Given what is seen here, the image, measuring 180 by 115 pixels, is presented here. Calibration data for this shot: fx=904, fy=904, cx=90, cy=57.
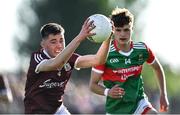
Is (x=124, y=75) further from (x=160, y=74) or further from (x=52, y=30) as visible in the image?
(x=52, y=30)

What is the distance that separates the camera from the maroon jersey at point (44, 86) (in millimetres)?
13258

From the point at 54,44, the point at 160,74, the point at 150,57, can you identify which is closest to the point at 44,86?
the point at 54,44

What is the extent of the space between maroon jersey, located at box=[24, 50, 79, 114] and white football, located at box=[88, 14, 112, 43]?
114cm

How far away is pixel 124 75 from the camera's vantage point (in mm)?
14133

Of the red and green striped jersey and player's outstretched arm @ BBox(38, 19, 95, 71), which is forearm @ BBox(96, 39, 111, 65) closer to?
player's outstretched arm @ BBox(38, 19, 95, 71)

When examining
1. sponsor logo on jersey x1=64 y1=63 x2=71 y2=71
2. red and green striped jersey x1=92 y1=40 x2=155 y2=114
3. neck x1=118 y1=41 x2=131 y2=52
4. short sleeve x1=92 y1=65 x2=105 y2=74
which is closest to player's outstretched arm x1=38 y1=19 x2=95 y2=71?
sponsor logo on jersey x1=64 y1=63 x2=71 y2=71

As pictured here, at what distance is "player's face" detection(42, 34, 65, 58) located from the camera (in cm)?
1314

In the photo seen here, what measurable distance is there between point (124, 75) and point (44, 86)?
1493mm

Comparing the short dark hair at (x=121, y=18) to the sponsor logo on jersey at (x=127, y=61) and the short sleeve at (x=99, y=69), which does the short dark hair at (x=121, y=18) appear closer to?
the sponsor logo on jersey at (x=127, y=61)

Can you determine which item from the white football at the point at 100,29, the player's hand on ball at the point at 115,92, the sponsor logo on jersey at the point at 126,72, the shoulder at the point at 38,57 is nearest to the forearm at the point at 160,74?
the sponsor logo on jersey at the point at 126,72

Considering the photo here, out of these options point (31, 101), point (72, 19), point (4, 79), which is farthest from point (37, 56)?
point (72, 19)

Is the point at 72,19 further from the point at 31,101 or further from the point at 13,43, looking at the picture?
the point at 31,101

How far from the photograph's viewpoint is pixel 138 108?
14.2 m

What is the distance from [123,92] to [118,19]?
121 centimetres
